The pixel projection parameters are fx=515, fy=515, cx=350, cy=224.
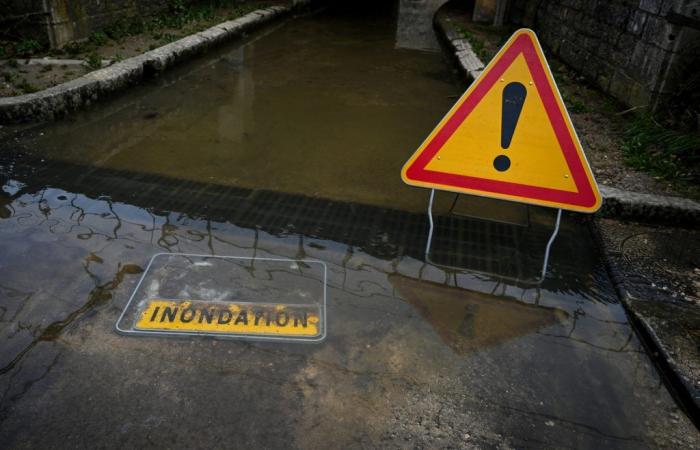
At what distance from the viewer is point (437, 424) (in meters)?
1.78

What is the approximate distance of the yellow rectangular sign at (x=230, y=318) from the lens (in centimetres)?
214

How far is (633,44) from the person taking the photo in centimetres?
512

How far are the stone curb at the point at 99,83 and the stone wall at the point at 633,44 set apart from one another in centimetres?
494

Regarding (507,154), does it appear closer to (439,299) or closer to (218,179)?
(439,299)

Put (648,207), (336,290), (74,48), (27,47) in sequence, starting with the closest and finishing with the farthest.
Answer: (336,290), (648,207), (27,47), (74,48)

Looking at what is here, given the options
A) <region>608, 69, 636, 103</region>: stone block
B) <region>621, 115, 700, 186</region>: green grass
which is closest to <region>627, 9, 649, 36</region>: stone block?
<region>608, 69, 636, 103</region>: stone block

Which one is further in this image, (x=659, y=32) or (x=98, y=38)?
(x=98, y=38)

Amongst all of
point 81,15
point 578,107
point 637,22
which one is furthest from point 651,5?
point 81,15

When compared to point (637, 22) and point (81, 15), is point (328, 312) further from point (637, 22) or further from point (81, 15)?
point (81, 15)

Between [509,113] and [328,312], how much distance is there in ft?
4.46

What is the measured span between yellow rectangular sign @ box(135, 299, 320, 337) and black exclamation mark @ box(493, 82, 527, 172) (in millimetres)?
1233

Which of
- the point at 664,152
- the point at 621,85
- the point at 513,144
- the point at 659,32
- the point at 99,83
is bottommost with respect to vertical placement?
the point at 99,83

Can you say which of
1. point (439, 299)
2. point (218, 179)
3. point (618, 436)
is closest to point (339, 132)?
point (218, 179)

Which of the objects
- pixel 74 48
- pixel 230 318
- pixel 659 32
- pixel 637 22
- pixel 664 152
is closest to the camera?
pixel 230 318
